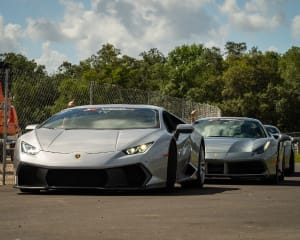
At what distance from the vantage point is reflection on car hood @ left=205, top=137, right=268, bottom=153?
1623 cm

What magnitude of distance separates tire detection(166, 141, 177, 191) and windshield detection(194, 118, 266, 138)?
4.75 meters

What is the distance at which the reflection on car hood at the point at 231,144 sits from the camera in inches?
639

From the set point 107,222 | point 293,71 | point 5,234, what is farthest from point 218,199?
point 293,71

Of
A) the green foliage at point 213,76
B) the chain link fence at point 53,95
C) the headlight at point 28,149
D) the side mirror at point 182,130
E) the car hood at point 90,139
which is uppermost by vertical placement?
the green foliage at point 213,76

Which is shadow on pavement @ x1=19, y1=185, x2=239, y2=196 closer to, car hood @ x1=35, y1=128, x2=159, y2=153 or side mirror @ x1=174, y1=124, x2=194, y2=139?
car hood @ x1=35, y1=128, x2=159, y2=153

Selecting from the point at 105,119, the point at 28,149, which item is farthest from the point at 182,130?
the point at 28,149

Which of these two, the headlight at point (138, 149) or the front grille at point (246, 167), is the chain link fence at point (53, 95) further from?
the headlight at point (138, 149)

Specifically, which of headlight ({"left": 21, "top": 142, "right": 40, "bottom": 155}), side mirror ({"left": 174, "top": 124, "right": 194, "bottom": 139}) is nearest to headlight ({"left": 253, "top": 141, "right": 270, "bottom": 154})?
side mirror ({"left": 174, "top": 124, "right": 194, "bottom": 139})

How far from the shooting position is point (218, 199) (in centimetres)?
1109

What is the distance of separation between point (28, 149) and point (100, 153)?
3.25ft

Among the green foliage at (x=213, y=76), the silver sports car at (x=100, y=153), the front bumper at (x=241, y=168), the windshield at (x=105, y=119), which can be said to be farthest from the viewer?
the green foliage at (x=213, y=76)

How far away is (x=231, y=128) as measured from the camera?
17422mm

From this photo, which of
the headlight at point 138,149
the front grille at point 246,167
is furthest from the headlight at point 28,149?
the front grille at point 246,167

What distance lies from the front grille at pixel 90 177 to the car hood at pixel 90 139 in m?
0.25
